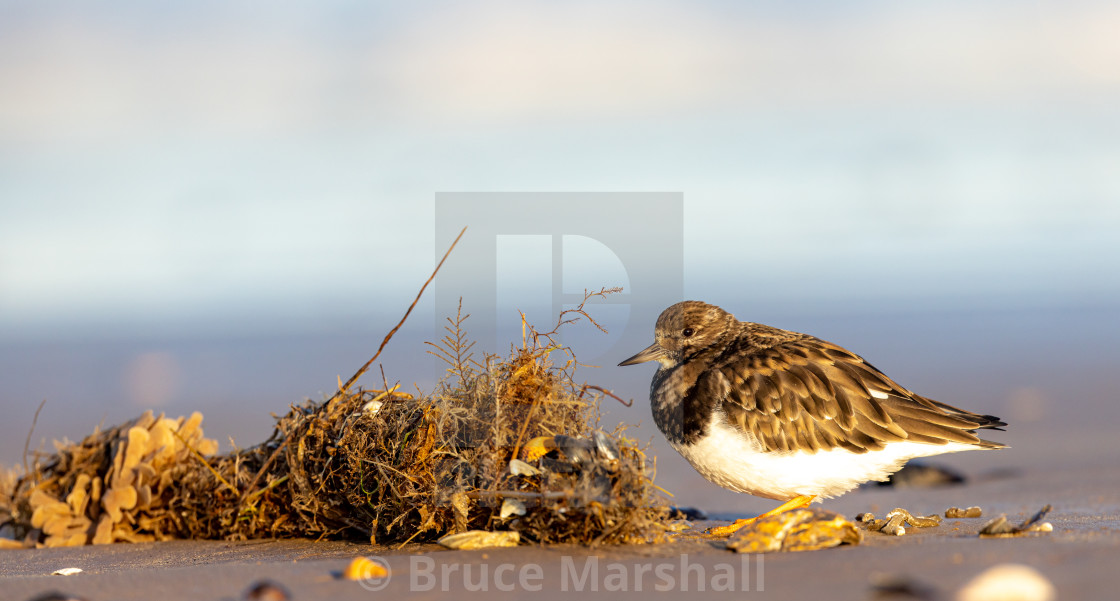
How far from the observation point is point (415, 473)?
4305 millimetres

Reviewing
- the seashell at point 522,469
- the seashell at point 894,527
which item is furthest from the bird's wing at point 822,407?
the seashell at point 522,469

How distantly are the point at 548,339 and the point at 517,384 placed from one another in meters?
0.30

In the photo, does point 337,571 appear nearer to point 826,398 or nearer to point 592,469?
point 592,469

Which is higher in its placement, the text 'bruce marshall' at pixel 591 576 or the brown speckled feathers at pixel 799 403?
the brown speckled feathers at pixel 799 403

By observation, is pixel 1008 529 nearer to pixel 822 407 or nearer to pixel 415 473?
pixel 822 407

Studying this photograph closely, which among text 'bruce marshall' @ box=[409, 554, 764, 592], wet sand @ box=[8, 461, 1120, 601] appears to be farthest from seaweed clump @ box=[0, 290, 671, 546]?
text 'bruce marshall' @ box=[409, 554, 764, 592]

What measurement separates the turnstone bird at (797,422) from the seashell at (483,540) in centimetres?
141

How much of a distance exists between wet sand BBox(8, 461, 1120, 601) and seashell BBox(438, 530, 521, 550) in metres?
0.06

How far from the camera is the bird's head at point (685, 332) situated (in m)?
5.91

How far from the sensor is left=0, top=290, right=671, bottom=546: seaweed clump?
13.5ft

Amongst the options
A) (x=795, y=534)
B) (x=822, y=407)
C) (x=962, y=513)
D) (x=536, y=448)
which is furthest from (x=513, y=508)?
(x=962, y=513)

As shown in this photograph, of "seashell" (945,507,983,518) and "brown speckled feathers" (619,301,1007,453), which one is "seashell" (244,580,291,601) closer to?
"brown speckled feathers" (619,301,1007,453)

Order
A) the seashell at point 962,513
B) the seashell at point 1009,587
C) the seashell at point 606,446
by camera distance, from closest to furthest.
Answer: the seashell at point 1009,587 < the seashell at point 606,446 < the seashell at point 962,513

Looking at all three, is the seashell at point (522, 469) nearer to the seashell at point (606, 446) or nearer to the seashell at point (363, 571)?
the seashell at point (606, 446)
